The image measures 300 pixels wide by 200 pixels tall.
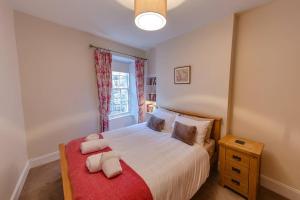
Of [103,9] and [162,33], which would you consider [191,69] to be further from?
[103,9]

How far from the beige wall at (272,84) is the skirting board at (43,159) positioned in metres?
3.32

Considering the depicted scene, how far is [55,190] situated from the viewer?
1851mm

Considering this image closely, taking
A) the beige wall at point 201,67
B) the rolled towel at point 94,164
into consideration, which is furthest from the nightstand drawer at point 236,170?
the rolled towel at point 94,164

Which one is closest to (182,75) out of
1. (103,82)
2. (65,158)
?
(103,82)

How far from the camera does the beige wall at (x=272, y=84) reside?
165 cm

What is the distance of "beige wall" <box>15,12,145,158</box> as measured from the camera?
7.23 ft

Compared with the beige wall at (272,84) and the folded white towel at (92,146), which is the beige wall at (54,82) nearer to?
the folded white towel at (92,146)

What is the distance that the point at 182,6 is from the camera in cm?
183

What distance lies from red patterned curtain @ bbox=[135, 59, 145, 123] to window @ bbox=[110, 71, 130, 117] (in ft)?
1.42

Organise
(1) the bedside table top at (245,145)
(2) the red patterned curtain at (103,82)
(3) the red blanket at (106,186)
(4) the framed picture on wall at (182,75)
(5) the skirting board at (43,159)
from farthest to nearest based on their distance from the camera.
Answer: (2) the red patterned curtain at (103,82), (4) the framed picture on wall at (182,75), (5) the skirting board at (43,159), (1) the bedside table top at (245,145), (3) the red blanket at (106,186)

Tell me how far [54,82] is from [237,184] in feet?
10.9

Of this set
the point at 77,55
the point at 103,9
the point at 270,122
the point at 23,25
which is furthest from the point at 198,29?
the point at 23,25

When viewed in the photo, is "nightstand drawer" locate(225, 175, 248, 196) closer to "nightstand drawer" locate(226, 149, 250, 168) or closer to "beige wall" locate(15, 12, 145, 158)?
"nightstand drawer" locate(226, 149, 250, 168)

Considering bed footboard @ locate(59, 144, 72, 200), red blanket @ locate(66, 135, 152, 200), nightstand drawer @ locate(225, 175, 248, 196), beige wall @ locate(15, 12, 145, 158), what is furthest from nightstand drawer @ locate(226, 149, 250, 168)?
beige wall @ locate(15, 12, 145, 158)
